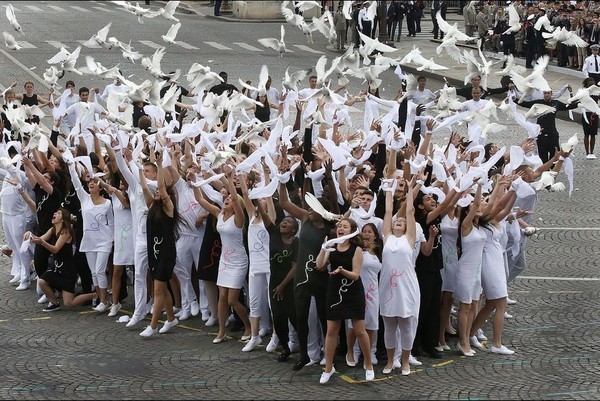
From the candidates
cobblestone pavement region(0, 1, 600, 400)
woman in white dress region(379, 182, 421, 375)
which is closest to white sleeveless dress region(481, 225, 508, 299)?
cobblestone pavement region(0, 1, 600, 400)

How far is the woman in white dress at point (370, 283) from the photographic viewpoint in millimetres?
11477

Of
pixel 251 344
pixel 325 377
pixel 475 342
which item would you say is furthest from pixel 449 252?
pixel 251 344

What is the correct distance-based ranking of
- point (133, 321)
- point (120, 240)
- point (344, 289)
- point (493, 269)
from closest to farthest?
point (344, 289)
point (493, 269)
point (133, 321)
point (120, 240)

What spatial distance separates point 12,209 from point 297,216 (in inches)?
178

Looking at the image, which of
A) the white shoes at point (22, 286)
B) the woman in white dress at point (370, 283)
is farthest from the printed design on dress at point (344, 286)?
the white shoes at point (22, 286)

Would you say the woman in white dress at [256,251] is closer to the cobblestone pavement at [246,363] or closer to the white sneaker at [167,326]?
the cobblestone pavement at [246,363]

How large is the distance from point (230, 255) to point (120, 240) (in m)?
1.66

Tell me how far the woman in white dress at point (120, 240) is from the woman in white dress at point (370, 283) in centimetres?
320

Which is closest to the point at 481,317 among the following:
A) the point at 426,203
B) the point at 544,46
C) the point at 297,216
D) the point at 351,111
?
the point at 426,203

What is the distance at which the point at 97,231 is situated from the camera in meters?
14.0

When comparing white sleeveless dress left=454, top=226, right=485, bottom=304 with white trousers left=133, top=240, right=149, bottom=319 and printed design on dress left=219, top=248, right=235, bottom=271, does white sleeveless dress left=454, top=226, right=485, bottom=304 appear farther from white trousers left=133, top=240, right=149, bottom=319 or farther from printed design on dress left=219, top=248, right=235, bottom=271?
white trousers left=133, top=240, right=149, bottom=319

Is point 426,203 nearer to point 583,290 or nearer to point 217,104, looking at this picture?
point 583,290

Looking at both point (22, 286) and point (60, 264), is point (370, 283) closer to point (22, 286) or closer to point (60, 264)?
point (60, 264)

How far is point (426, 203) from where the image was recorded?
12203mm
